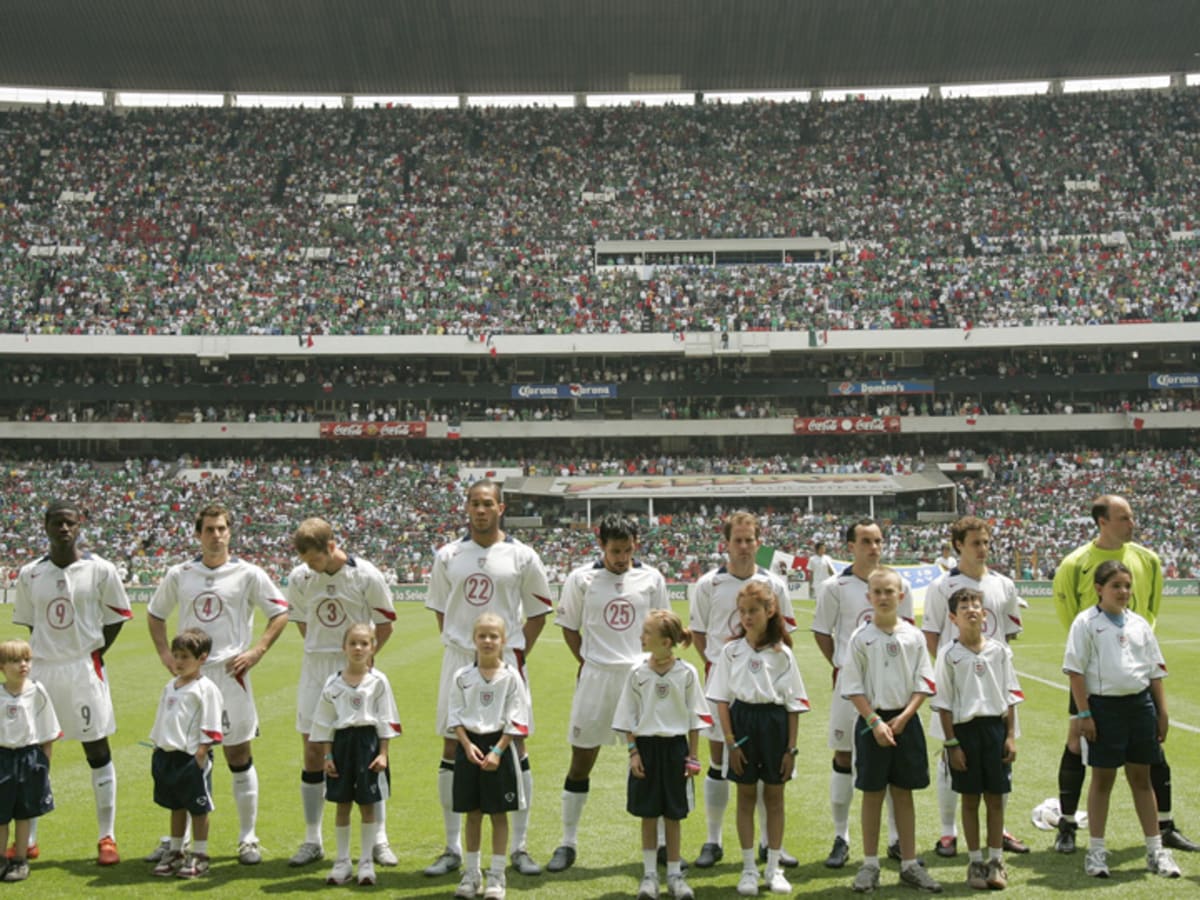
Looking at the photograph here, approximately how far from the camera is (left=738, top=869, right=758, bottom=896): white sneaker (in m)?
7.39

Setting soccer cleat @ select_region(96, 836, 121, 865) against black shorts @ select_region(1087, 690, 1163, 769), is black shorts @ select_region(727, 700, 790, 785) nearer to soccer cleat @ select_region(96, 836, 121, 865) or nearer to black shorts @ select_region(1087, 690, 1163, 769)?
black shorts @ select_region(1087, 690, 1163, 769)

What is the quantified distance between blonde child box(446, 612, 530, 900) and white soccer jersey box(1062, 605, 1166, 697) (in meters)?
3.57

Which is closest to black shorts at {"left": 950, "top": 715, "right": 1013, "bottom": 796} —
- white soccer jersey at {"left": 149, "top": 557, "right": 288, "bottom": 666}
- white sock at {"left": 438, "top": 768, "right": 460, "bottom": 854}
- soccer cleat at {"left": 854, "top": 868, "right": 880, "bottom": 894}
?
soccer cleat at {"left": 854, "top": 868, "right": 880, "bottom": 894}

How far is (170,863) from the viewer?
8.02 meters

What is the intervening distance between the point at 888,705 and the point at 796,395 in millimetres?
50982

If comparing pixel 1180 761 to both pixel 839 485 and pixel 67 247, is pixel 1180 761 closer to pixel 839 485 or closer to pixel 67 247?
pixel 839 485

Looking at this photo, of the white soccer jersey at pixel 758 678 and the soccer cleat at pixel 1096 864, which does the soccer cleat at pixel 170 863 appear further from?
the soccer cleat at pixel 1096 864

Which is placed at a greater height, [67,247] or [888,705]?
[67,247]

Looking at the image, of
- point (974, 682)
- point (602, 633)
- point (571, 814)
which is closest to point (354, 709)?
point (571, 814)

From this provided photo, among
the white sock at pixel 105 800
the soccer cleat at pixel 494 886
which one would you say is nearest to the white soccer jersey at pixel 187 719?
the white sock at pixel 105 800

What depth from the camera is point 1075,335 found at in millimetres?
54969

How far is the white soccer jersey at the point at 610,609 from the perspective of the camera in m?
8.55

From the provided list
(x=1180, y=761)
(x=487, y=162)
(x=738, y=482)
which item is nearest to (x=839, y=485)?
(x=738, y=482)

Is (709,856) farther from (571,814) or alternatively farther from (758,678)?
(758,678)
